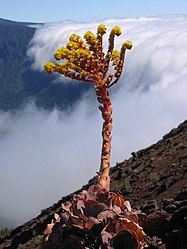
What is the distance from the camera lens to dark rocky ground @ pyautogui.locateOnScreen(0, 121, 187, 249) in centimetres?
867

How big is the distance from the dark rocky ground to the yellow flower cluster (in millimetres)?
2569

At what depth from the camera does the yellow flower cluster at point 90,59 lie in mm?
8117

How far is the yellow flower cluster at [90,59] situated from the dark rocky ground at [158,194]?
257 centimetres

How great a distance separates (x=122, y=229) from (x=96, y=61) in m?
2.57

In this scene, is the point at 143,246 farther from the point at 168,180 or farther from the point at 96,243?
the point at 168,180

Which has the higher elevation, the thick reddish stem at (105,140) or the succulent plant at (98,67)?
the succulent plant at (98,67)

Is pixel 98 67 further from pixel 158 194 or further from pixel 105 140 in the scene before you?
pixel 158 194

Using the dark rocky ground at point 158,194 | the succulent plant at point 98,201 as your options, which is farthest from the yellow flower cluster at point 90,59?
the dark rocky ground at point 158,194

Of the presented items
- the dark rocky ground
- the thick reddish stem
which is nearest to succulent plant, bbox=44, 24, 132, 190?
the thick reddish stem

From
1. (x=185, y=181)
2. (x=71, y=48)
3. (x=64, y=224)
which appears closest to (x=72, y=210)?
(x=64, y=224)

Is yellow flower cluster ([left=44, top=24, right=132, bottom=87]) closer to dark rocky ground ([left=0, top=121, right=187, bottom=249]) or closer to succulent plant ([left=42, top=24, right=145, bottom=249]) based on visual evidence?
succulent plant ([left=42, top=24, right=145, bottom=249])

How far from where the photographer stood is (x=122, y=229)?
295 inches

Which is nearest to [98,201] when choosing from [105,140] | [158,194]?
[105,140]

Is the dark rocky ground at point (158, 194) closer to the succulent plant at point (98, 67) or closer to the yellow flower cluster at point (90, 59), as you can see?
the succulent plant at point (98, 67)
